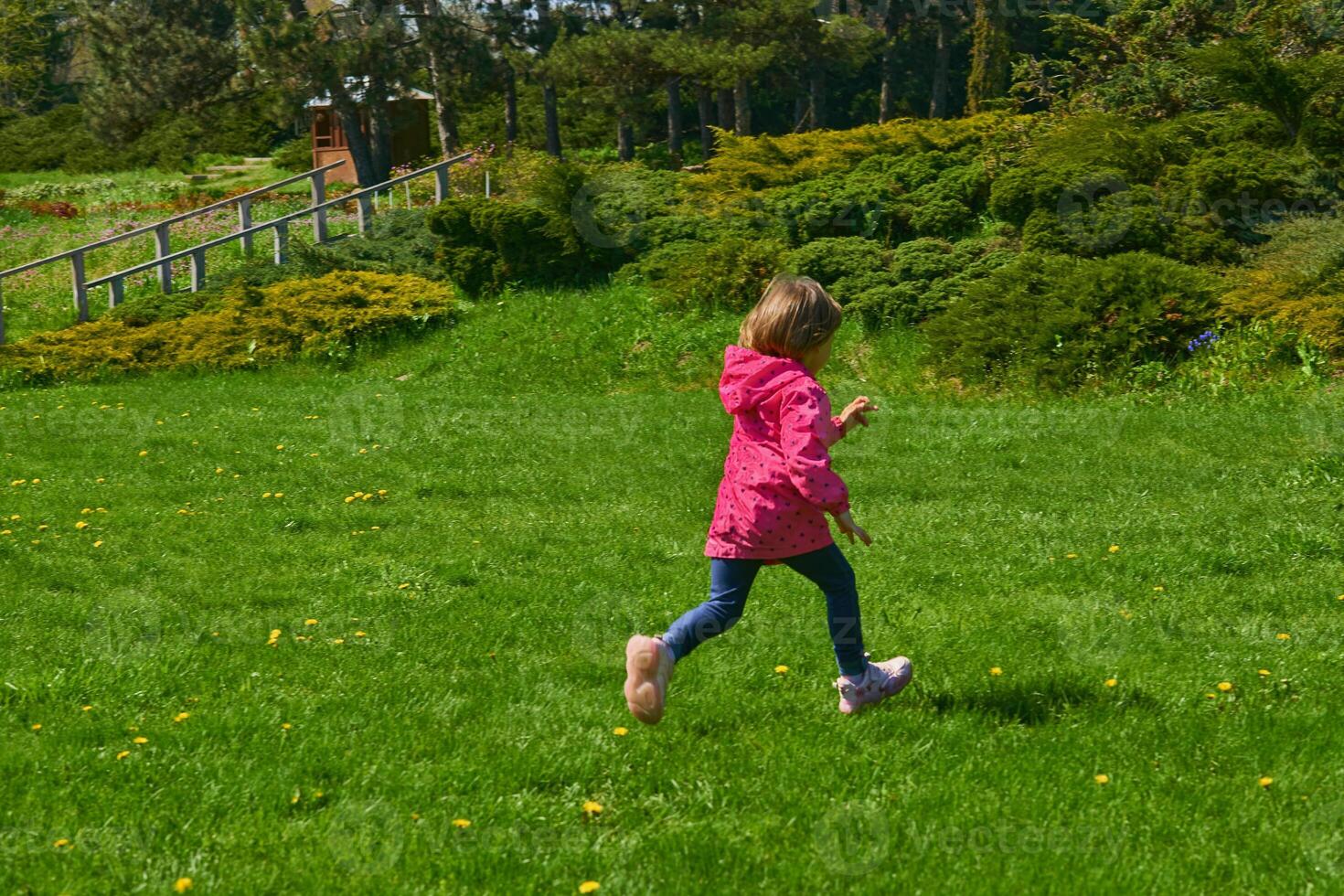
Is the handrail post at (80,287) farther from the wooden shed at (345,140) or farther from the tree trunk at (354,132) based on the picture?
the wooden shed at (345,140)

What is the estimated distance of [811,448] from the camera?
14.3 ft

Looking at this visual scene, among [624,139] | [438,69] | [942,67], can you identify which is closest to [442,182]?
[438,69]

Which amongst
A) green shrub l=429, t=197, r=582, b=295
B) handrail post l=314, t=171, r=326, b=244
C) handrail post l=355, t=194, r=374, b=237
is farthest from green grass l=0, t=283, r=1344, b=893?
handrail post l=355, t=194, r=374, b=237

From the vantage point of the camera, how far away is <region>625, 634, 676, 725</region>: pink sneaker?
14.1 ft

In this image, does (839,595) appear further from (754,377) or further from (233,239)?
(233,239)

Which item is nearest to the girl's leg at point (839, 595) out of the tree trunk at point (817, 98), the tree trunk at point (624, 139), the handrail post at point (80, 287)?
the handrail post at point (80, 287)

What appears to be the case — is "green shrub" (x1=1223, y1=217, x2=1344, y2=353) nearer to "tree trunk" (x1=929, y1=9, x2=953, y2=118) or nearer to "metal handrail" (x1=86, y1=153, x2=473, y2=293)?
"metal handrail" (x1=86, y1=153, x2=473, y2=293)

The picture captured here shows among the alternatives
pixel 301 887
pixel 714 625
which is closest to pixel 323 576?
pixel 714 625

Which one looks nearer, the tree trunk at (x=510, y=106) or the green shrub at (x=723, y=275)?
the green shrub at (x=723, y=275)

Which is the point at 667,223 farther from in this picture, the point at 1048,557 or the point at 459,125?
the point at 459,125

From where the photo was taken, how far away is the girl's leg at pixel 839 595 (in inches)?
182

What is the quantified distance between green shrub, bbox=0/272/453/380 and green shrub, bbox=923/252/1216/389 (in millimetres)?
6524

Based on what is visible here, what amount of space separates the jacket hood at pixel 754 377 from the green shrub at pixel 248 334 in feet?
36.5

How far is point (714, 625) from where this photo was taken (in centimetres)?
458
